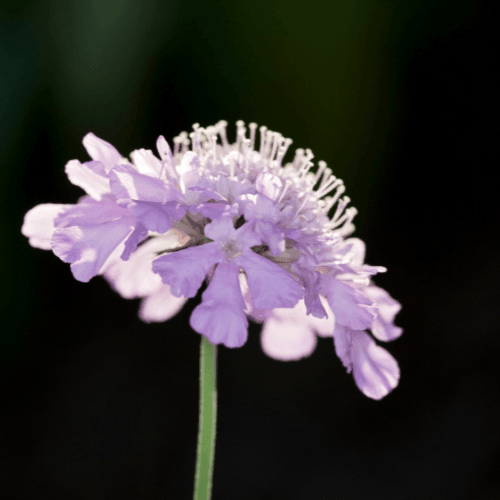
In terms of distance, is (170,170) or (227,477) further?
(227,477)

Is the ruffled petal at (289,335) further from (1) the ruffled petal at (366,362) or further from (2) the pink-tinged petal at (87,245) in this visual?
(2) the pink-tinged petal at (87,245)

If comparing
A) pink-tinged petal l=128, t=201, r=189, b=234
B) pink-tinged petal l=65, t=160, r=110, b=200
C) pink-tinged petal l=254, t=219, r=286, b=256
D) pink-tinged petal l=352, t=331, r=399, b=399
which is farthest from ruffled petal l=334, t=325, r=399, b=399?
pink-tinged petal l=65, t=160, r=110, b=200

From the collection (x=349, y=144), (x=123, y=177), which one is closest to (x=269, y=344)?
(x=123, y=177)

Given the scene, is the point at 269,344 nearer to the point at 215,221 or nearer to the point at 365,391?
the point at 365,391

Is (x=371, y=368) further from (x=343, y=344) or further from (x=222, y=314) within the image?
(x=222, y=314)

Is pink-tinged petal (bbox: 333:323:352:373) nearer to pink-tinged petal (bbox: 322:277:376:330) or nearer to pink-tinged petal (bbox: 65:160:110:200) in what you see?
pink-tinged petal (bbox: 322:277:376:330)

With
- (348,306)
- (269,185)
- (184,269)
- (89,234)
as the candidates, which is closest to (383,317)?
(348,306)
